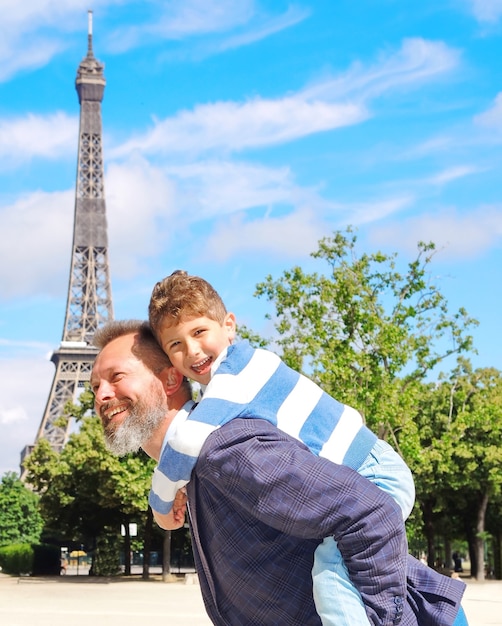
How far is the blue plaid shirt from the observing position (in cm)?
208

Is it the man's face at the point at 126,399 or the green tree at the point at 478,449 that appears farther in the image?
the green tree at the point at 478,449

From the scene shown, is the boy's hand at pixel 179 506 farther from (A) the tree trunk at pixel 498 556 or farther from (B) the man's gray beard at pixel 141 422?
(A) the tree trunk at pixel 498 556

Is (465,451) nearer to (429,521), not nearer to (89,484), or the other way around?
(429,521)

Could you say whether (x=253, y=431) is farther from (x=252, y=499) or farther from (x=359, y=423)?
(x=359, y=423)

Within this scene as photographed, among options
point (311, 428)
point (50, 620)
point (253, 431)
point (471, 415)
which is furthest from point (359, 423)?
point (471, 415)

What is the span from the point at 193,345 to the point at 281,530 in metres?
0.66

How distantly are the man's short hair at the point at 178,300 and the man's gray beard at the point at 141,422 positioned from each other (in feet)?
0.74

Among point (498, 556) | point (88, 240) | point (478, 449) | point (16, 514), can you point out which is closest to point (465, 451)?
point (478, 449)

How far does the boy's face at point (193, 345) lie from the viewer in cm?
259

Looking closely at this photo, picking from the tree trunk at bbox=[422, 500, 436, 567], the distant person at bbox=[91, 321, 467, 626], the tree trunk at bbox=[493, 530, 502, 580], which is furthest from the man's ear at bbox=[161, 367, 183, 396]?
the tree trunk at bbox=[493, 530, 502, 580]

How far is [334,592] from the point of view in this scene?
2080mm

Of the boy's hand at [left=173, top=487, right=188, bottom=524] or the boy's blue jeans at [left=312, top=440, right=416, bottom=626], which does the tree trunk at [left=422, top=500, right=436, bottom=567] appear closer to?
the boy's hand at [left=173, top=487, right=188, bottom=524]

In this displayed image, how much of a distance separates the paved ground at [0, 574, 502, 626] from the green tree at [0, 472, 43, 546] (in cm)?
3413

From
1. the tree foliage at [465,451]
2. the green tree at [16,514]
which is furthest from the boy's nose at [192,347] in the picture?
the green tree at [16,514]
